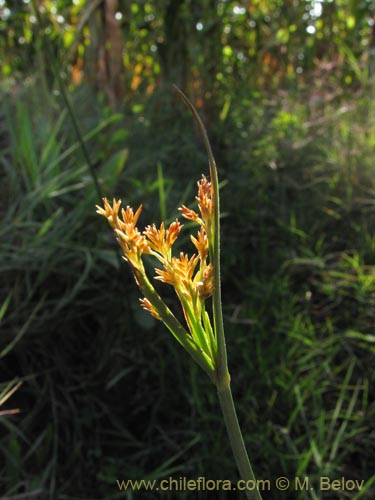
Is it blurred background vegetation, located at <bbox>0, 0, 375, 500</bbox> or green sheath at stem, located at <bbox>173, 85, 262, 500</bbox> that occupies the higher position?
green sheath at stem, located at <bbox>173, 85, 262, 500</bbox>

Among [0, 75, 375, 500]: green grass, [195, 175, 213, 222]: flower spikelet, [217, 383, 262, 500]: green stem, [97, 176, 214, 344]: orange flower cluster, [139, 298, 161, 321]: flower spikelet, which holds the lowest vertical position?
[0, 75, 375, 500]: green grass

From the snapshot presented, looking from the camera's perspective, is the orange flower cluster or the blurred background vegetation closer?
the orange flower cluster

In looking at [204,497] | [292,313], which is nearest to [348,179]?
[292,313]

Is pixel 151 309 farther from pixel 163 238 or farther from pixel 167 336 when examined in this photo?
pixel 167 336

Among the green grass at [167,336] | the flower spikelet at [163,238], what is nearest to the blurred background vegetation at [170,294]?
the green grass at [167,336]

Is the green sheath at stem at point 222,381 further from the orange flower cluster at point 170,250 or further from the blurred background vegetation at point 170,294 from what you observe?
the blurred background vegetation at point 170,294

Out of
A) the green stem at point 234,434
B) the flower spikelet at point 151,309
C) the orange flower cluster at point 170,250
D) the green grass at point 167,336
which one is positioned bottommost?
the green grass at point 167,336

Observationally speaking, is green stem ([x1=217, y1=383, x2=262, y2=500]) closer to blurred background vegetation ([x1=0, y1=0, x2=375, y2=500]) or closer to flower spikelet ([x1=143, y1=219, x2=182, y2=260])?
flower spikelet ([x1=143, y1=219, x2=182, y2=260])

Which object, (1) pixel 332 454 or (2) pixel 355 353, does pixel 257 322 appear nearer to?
(2) pixel 355 353

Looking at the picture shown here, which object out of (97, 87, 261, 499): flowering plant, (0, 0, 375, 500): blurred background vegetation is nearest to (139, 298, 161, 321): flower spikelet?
(97, 87, 261, 499): flowering plant
